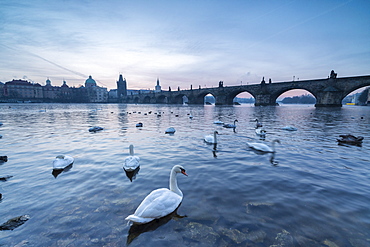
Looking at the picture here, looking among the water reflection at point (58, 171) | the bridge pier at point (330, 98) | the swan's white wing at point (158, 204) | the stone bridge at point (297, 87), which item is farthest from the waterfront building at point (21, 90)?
the bridge pier at point (330, 98)

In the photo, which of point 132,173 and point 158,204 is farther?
point 132,173

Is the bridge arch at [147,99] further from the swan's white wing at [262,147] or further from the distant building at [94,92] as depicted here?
the swan's white wing at [262,147]

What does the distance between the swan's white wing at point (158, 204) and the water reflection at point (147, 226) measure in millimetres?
124

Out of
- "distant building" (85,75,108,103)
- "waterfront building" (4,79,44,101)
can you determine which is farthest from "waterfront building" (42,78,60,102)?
"distant building" (85,75,108,103)

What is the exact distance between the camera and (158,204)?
10.6ft

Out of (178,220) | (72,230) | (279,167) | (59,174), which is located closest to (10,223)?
(72,230)

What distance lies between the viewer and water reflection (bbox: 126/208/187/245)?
2.88 metres

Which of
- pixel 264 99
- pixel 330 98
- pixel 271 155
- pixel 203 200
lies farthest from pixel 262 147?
pixel 264 99

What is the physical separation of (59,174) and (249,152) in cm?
686

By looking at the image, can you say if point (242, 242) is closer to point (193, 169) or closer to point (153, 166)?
point (193, 169)

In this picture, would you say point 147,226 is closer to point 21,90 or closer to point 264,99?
point 264,99

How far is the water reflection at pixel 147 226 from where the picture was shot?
9.46 ft

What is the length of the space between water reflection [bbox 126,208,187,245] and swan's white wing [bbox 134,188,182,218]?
0.12m

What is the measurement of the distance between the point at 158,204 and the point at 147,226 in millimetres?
402
